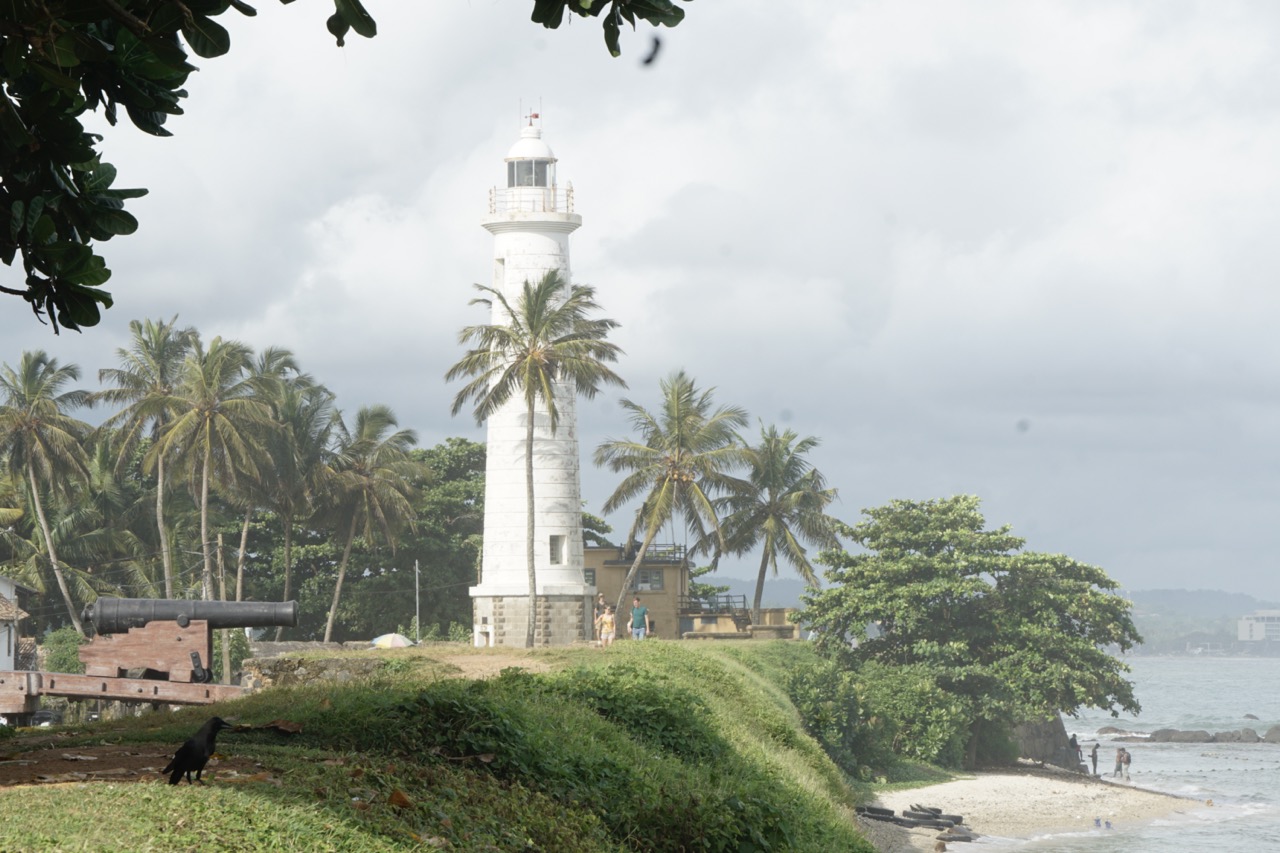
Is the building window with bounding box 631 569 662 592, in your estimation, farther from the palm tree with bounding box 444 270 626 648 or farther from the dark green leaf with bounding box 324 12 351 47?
the dark green leaf with bounding box 324 12 351 47

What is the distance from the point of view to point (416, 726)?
11.3 m

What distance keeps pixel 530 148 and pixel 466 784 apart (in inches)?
1373

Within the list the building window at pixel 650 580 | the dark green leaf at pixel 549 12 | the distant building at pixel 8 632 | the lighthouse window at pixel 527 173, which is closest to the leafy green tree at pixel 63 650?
the distant building at pixel 8 632

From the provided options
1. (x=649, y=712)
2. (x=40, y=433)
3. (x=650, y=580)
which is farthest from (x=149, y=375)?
(x=649, y=712)

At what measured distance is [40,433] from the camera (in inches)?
1838

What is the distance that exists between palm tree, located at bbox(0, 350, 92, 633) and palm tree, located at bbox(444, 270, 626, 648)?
1346 cm

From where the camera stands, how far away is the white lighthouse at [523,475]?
42.7 meters

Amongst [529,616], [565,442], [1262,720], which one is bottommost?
[1262,720]

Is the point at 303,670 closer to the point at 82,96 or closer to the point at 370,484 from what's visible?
the point at 82,96

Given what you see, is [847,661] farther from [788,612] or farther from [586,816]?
[586,816]

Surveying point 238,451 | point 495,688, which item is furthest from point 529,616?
point 495,688

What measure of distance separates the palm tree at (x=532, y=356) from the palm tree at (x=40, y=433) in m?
13.5

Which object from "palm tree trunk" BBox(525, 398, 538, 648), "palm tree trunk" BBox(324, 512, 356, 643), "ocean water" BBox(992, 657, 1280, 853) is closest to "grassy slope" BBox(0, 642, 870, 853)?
"ocean water" BBox(992, 657, 1280, 853)

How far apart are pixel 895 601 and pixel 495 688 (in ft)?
106
